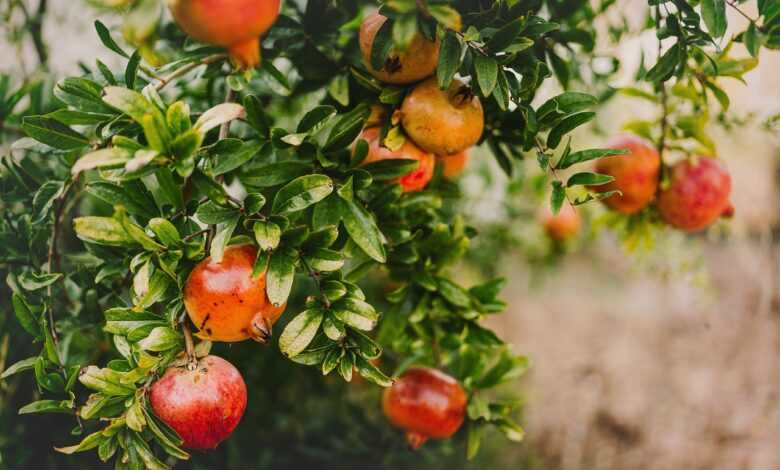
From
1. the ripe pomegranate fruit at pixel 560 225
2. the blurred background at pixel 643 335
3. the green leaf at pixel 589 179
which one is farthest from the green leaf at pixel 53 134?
the ripe pomegranate fruit at pixel 560 225

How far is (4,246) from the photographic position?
2.78 feet

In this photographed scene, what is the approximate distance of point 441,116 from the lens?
75 centimetres

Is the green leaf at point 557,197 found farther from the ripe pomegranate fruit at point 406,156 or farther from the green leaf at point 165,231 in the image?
the green leaf at point 165,231

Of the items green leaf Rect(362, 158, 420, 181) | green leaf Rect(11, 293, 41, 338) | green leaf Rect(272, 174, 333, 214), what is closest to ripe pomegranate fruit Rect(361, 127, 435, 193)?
green leaf Rect(362, 158, 420, 181)

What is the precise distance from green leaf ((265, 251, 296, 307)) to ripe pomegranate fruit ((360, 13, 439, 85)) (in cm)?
26

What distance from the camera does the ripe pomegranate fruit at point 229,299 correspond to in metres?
0.66

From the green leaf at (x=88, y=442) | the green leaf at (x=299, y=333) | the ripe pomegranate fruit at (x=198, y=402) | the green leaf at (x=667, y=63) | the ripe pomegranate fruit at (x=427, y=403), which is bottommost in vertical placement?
the ripe pomegranate fruit at (x=427, y=403)

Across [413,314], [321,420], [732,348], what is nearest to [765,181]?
[732,348]

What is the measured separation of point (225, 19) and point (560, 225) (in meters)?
1.48

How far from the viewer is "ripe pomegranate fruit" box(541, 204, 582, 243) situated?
6.12ft

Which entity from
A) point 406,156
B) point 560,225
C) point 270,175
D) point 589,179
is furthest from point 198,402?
point 560,225

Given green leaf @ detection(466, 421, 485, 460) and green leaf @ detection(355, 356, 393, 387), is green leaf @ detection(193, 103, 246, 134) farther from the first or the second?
green leaf @ detection(466, 421, 485, 460)

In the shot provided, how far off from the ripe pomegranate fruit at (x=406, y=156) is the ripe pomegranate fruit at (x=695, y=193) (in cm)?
49

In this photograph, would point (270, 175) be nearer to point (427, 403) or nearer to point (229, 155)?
point (229, 155)
